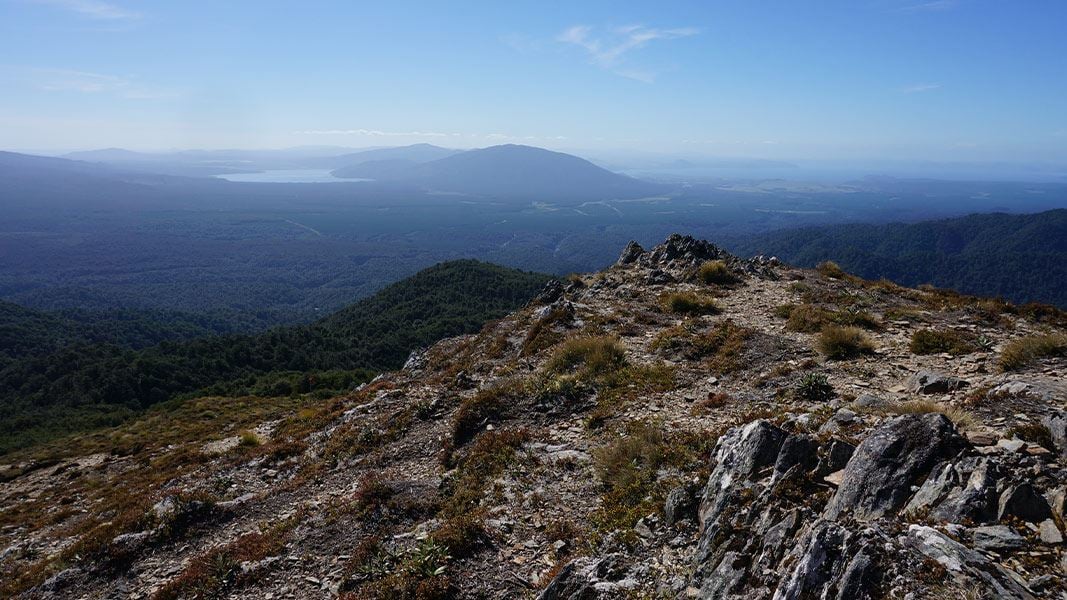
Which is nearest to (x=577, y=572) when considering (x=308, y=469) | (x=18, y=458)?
(x=308, y=469)

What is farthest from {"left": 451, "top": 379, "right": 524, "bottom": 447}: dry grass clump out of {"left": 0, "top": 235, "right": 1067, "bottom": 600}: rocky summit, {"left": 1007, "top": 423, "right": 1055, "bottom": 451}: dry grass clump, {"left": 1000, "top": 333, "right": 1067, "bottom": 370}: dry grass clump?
{"left": 1000, "top": 333, "right": 1067, "bottom": 370}: dry grass clump

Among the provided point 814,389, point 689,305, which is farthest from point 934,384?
point 689,305

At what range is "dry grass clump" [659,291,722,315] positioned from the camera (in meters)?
18.5

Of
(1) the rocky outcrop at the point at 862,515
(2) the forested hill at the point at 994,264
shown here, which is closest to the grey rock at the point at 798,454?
(1) the rocky outcrop at the point at 862,515

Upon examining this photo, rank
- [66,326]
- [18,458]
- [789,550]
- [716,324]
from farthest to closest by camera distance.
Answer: [66,326] → [18,458] → [716,324] → [789,550]

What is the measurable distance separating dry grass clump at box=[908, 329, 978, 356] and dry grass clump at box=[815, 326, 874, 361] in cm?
92

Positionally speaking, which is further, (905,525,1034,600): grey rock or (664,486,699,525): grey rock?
(664,486,699,525): grey rock

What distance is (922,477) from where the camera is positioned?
573 centimetres

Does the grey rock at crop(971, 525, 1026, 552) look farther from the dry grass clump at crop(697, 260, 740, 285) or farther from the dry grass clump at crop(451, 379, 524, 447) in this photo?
the dry grass clump at crop(697, 260, 740, 285)

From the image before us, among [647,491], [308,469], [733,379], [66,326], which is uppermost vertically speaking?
[733,379]

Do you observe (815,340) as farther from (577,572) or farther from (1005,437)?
(577,572)

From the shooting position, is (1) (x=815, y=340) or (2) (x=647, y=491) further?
(1) (x=815, y=340)

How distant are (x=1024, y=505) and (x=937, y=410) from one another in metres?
2.89

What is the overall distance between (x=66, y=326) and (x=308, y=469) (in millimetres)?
151747
